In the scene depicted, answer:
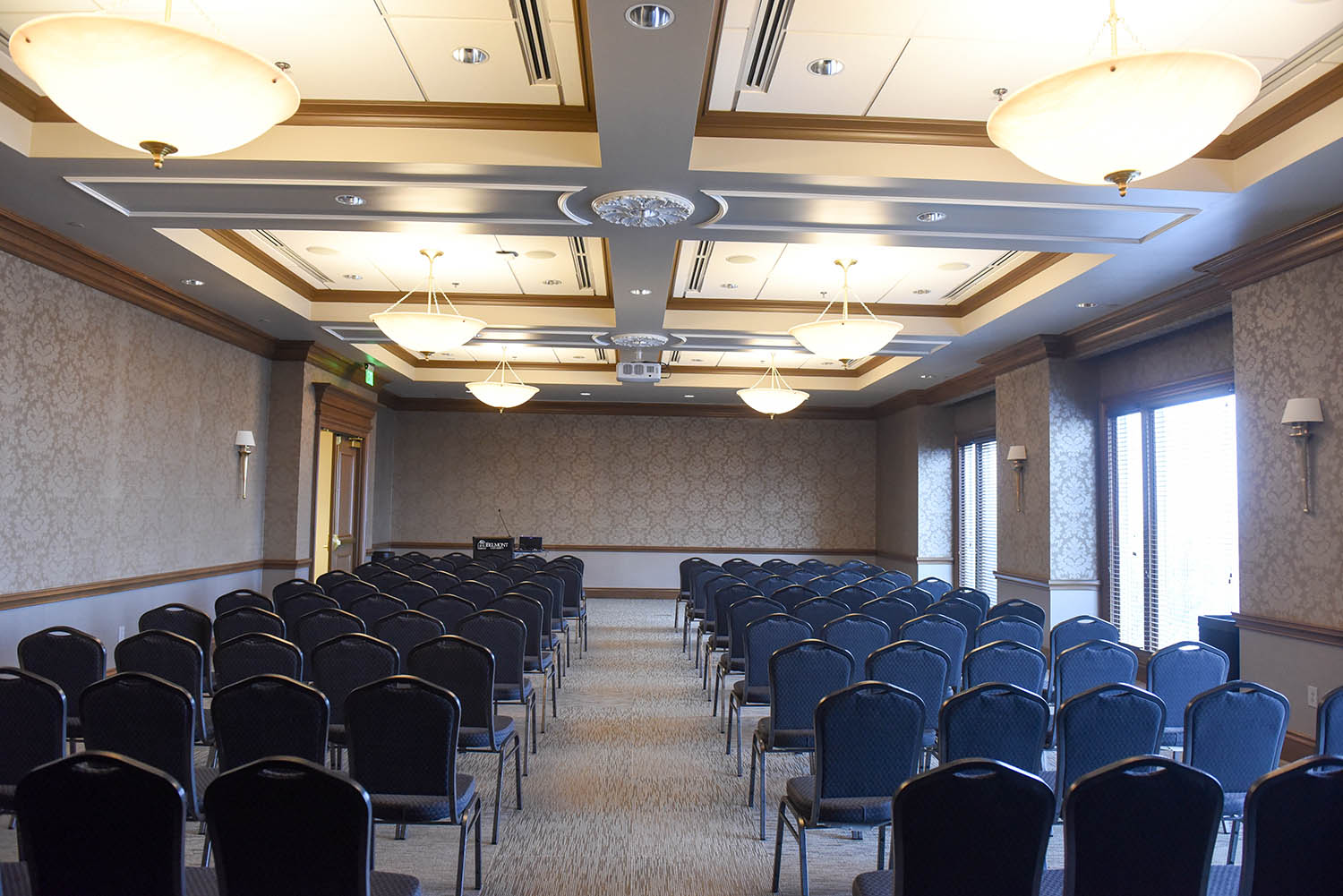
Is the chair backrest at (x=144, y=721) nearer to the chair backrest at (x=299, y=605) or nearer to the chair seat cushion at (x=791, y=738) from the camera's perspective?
the chair seat cushion at (x=791, y=738)

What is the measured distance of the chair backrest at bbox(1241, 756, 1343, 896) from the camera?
2.47m

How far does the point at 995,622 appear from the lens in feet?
19.5

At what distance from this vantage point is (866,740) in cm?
367

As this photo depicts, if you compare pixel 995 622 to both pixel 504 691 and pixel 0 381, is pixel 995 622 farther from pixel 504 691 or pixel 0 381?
pixel 0 381

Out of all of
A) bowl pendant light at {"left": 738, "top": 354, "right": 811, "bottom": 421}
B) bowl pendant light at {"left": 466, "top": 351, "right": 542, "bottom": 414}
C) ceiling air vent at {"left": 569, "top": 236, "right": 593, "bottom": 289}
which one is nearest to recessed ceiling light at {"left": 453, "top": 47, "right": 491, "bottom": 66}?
ceiling air vent at {"left": 569, "top": 236, "right": 593, "bottom": 289}

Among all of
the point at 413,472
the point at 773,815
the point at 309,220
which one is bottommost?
the point at 773,815

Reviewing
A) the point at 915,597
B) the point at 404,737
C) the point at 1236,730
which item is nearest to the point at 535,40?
the point at 404,737

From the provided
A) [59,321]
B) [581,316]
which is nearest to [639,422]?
[581,316]

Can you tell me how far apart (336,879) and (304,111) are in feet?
14.7

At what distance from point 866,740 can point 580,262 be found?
6250 mm

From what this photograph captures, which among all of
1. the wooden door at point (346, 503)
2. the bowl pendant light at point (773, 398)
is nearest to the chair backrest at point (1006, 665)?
the bowl pendant light at point (773, 398)

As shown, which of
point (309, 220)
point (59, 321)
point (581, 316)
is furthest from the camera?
point (581, 316)

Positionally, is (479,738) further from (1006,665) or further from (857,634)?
(1006,665)

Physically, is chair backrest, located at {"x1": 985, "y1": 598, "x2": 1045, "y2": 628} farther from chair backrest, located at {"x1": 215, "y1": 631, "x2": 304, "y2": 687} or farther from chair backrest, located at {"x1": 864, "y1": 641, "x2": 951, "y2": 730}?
chair backrest, located at {"x1": 215, "y1": 631, "x2": 304, "y2": 687}
